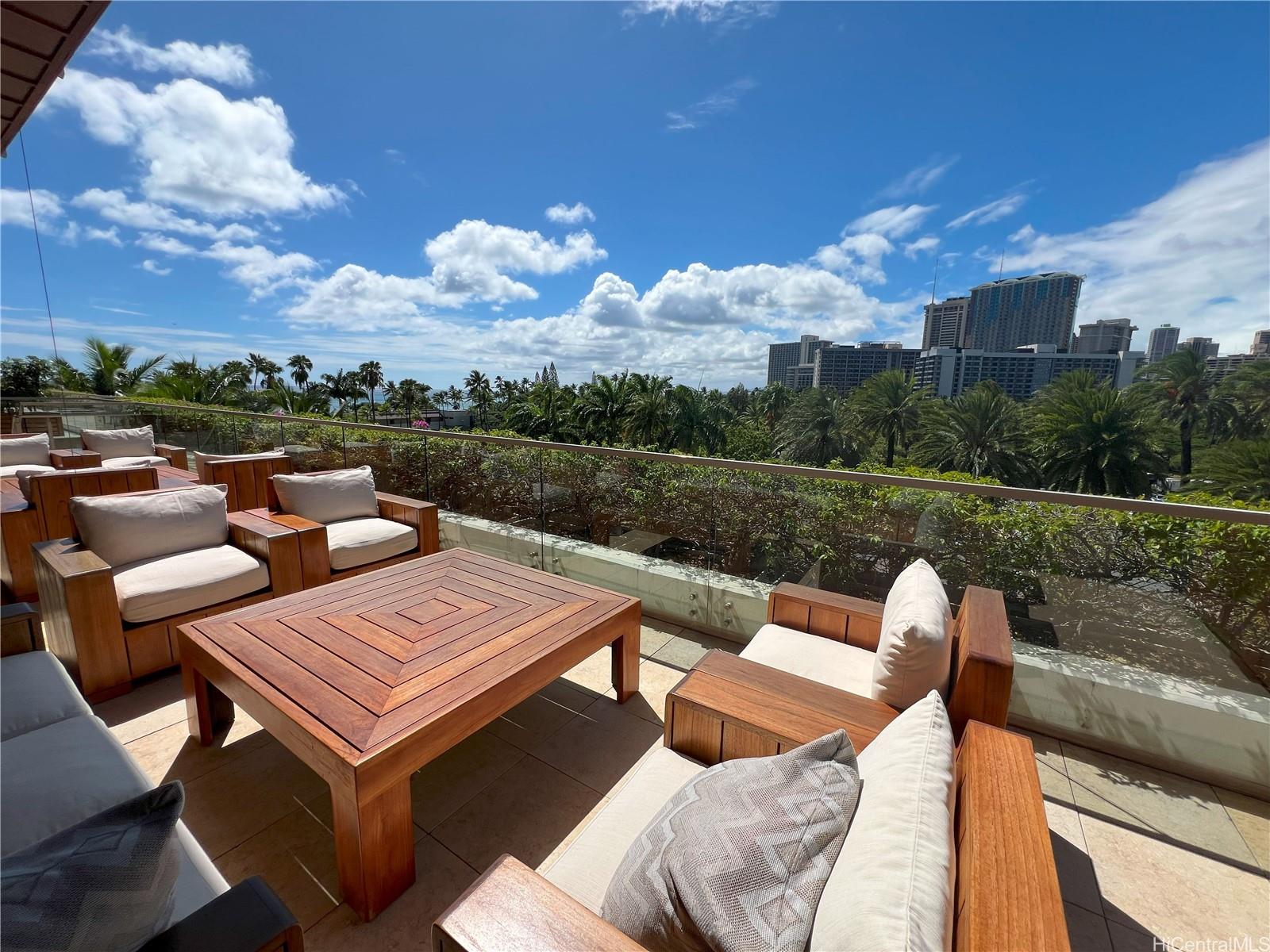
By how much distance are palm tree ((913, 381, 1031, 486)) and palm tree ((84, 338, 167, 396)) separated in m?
28.0

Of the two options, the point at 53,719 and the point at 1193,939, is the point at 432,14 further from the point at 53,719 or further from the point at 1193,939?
the point at 1193,939

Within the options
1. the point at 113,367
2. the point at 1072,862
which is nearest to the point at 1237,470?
the point at 1072,862

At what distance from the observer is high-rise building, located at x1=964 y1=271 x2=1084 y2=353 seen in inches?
1444

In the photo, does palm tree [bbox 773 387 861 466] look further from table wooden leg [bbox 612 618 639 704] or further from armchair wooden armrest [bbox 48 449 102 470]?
armchair wooden armrest [bbox 48 449 102 470]

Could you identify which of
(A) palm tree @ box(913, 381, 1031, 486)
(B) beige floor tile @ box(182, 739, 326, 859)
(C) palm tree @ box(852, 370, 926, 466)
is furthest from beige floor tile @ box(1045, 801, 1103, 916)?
(C) palm tree @ box(852, 370, 926, 466)

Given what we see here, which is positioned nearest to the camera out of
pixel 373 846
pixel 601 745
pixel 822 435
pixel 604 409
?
pixel 373 846

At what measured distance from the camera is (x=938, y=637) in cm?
154

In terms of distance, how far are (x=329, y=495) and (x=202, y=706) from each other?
6.01 ft

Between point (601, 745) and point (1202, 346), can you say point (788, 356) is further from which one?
point (601, 745)

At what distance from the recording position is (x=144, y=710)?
2.39m

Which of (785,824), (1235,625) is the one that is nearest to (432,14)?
(785,824)

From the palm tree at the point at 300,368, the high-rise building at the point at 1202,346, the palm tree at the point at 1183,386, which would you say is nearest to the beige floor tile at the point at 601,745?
the palm tree at the point at 1183,386

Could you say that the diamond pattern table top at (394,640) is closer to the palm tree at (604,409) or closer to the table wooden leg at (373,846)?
the table wooden leg at (373,846)

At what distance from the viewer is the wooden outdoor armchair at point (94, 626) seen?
2293 millimetres
